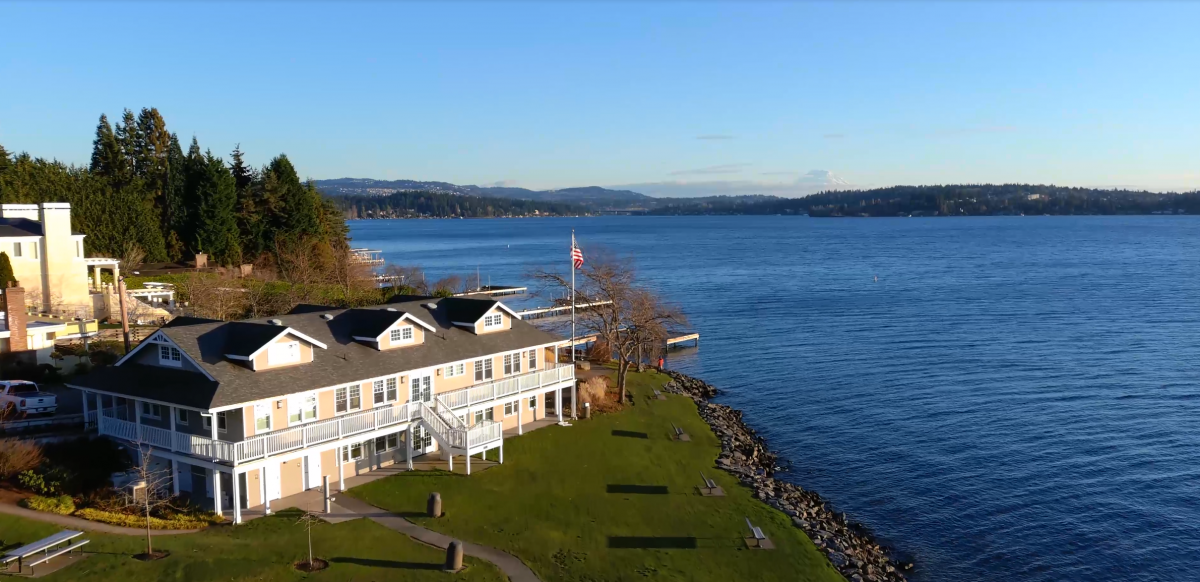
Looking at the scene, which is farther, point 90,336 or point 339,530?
point 90,336

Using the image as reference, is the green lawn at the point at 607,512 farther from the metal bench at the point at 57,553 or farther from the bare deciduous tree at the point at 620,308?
the bare deciduous tree at the point at 620,308

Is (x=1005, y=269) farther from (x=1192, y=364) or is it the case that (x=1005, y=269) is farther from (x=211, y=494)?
(x=211, y=494)

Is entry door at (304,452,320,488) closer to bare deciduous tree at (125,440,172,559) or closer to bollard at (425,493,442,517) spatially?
bare deciduous tree at (125,440,172,559)

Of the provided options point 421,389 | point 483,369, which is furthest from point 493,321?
point 421,389

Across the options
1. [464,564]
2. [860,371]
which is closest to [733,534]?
[464,564]

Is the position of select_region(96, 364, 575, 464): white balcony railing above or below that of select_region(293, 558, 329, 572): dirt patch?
above

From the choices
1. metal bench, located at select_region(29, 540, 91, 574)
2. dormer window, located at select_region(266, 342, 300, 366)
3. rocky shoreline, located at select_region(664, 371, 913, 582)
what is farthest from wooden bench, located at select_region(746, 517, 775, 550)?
metal bench, located at select_region(29, 540, 91, 574)
